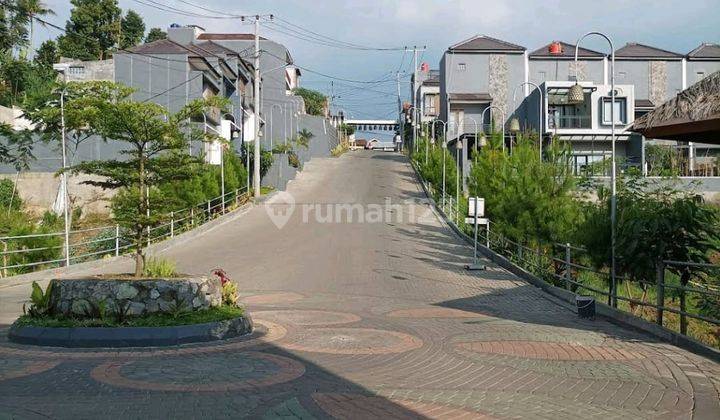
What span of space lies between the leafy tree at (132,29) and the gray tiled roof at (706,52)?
5147 cm

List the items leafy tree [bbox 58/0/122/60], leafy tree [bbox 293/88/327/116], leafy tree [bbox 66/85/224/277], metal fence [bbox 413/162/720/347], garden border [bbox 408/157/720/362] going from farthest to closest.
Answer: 1. leafy tree [bbox 293/88/327/116]
2. leafy tree [bbox 58/0/122/60]
3. leafy tree [bbox 66/85/224/277]
4. metal fence [bbox 413/162/720/347]
5. garden border [bbox 408/157/720/362]

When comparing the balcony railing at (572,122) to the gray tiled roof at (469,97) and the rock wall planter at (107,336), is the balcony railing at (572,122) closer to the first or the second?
the gray tiled roof at (469,97)

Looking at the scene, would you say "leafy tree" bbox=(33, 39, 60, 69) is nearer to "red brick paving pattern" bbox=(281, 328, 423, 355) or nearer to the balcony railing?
the balcony railing

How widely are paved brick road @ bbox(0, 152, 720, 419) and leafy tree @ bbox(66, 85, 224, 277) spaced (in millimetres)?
2565

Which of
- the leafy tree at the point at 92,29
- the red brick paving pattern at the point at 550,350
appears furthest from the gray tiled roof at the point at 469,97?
the red brick paving pattern at the point at 550,350

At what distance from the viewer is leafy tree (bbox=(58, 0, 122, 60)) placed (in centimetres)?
6556

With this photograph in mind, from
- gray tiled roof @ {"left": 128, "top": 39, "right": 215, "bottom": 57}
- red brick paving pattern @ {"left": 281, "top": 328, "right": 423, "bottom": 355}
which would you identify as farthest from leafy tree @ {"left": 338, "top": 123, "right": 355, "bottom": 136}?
red brick paving pattern @ {"left": 281, "top": 328, "right": 423, "bottom": 355}

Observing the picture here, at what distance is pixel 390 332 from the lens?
1109cm

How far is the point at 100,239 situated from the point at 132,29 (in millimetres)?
55076

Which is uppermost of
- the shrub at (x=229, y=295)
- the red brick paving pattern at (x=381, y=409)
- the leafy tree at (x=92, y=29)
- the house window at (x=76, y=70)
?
the leafy tree at (x=92, y=29)

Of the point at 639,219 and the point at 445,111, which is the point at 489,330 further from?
the point at 445,111

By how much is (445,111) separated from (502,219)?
3737cm

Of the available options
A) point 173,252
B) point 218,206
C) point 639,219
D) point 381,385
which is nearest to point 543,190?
point 639,219

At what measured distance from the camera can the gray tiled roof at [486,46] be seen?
60.2m
